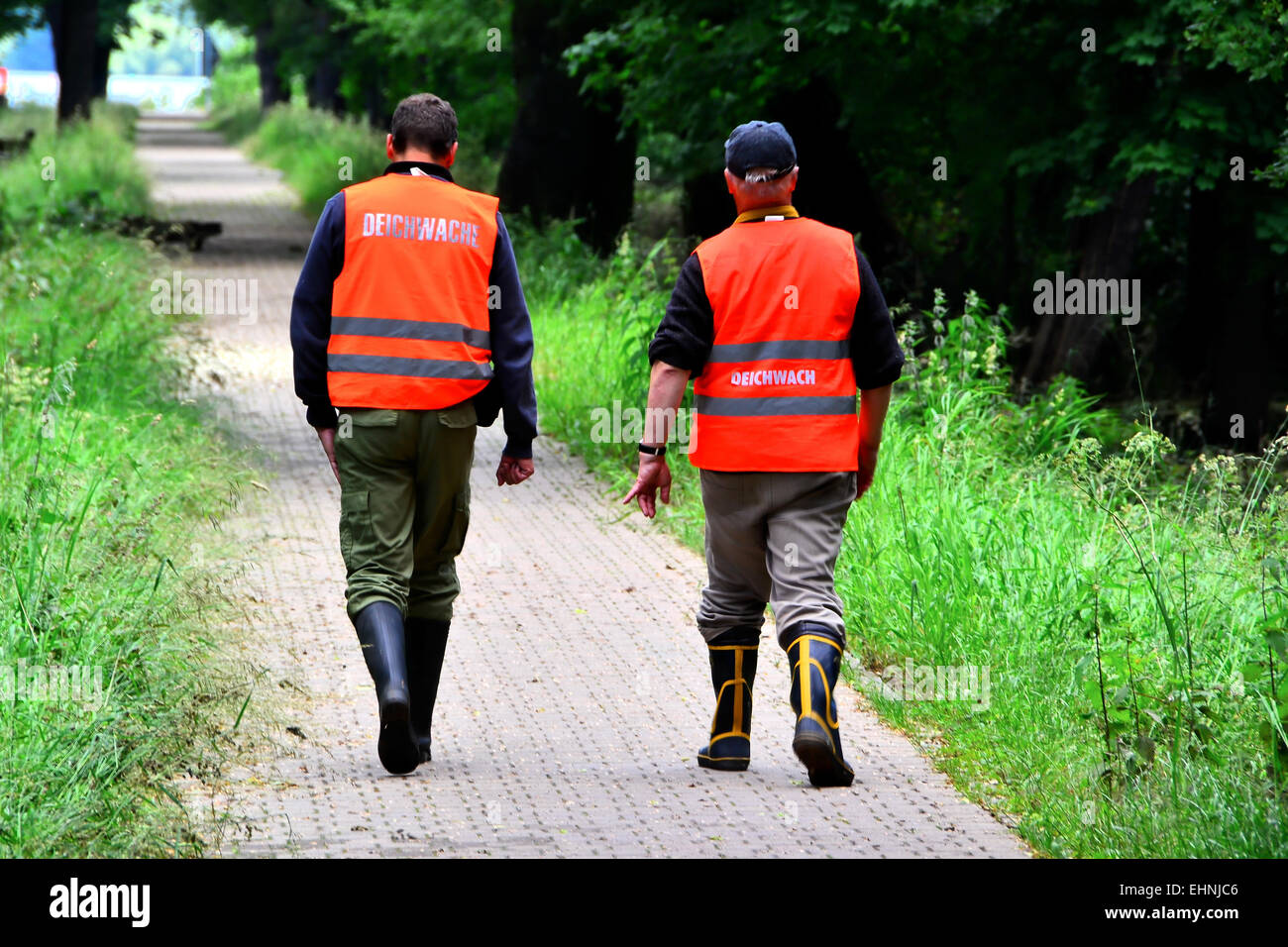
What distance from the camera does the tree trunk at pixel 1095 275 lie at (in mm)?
16297

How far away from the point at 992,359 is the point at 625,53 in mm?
9910

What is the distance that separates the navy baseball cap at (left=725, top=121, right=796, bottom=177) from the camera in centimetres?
497

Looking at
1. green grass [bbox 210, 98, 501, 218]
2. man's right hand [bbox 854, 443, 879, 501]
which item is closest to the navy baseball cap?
man's right hand [bbox 854, 443, 879, 501]

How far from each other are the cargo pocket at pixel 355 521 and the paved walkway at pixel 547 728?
707mm

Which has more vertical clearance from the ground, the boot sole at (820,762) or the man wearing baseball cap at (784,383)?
the man wearing baseball cap at (784,383)

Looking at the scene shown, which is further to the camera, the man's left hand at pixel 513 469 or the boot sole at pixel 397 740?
the man's left hand at pixel 513 469

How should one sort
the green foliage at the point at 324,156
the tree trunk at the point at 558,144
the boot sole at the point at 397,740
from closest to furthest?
the boot sole at the point at 397,740 → the tree trunk at the point at 558,144 → the green foliage at the point at 324,156

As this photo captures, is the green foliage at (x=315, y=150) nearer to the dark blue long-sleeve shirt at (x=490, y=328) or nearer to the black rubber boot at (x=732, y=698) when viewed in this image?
the dark blue long-sleeve shirt at (x=490, y=328)

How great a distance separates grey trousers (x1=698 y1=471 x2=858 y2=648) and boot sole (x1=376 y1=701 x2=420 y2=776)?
1046mm

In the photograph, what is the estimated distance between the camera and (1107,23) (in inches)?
555

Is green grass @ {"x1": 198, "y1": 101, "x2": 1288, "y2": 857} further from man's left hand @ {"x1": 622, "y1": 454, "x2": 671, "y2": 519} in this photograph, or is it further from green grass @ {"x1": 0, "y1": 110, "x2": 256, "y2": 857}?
green grass @ {"x1": 0, "y1": 110, "x2": 256, "y2": 857}

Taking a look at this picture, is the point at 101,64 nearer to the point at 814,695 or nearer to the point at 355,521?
the point at 355,521

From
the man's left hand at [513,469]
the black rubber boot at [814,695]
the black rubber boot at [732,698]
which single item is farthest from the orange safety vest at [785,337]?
the man's left hand at [513,469]
